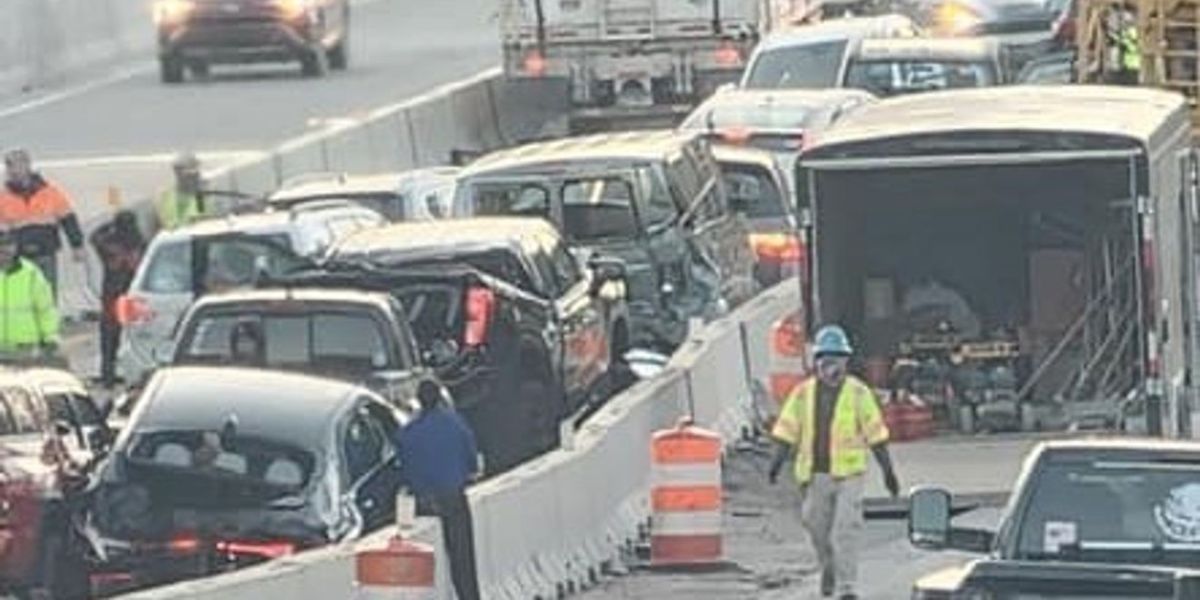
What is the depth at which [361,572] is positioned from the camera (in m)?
20.5

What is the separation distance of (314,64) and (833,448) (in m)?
39.5

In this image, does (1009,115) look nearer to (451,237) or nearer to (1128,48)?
(451,237)

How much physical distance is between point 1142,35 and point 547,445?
36.4ft

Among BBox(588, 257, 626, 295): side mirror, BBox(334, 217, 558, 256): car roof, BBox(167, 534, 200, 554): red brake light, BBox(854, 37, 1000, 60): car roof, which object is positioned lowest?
BBox(854, 37, 1000, 60): car roof

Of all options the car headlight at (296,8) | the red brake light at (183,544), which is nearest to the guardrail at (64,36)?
the car headlight at (296,8)

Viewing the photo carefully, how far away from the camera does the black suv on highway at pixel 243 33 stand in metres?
59.6

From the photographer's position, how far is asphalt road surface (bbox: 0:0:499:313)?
162 feet

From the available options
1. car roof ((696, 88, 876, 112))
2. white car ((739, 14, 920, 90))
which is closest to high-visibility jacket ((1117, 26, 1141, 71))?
car roof ((696, 88, 876, 112))

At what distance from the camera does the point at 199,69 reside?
62125 mm

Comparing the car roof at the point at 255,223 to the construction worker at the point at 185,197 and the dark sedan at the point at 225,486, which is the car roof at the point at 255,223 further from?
the dark sedan at the point at 225,486

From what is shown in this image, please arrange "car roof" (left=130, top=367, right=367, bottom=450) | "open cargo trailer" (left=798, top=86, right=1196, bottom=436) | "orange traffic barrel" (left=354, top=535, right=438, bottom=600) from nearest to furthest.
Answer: "orange traffic barrel" (left=354, top=535, right=438, bottom=600), "car roof" (left=130, top=367, right=367, bottom=450), "open cargo trailer" (left=798, top=86, right=1196, bottom=436)

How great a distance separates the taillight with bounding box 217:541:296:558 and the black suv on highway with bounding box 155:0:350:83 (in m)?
37.7

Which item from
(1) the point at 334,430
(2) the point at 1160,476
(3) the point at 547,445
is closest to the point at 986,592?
(2) the point at 1160,476

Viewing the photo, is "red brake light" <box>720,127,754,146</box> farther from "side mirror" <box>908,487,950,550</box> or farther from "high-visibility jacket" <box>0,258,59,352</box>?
"side mirror" <box>908,487,950,550</box>
